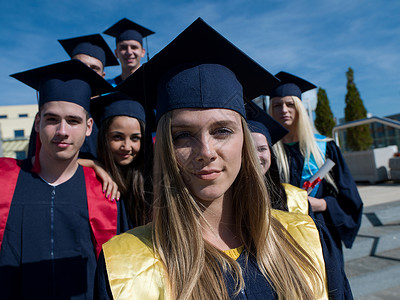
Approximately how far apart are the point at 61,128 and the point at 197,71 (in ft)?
3.55

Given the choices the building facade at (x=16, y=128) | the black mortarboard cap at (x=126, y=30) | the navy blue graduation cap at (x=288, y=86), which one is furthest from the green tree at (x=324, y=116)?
the building facade at (x=16, y=128)

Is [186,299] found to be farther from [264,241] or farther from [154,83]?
[154,83]

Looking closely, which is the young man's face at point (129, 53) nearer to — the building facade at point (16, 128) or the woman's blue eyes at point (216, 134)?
the woman's blue eyes at point (216, 134)

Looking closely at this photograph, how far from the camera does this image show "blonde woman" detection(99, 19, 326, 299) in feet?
3.76

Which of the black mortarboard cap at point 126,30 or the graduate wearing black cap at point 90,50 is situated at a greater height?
the black mortarboard cap at point 126,30

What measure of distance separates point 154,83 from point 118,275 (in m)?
0.86

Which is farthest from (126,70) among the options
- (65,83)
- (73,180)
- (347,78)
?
(347,78)

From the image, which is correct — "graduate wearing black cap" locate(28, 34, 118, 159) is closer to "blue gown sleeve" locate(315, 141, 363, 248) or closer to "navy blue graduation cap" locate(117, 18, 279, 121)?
"navy blue graduation cap" locate(117, 18, 279, 121)

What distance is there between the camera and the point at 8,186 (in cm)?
199

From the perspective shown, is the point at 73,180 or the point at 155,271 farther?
the point at 73,180

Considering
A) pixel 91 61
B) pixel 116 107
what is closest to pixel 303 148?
pixel 116 107

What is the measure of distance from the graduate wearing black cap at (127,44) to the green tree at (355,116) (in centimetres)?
1759

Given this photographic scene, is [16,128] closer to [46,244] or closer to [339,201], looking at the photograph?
[46,244]

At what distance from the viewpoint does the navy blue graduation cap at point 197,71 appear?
1.25 meters
